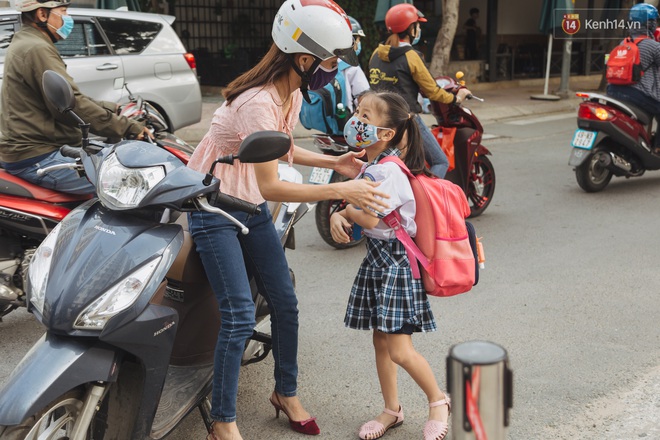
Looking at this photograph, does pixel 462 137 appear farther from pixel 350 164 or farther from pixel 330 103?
pixel 350 164

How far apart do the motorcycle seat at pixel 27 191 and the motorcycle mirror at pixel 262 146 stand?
212 cm

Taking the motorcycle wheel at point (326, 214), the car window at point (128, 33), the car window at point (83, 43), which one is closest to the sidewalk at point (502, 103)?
the car window at point (128, 33)

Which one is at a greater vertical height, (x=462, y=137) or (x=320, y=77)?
(x=320, y=77)

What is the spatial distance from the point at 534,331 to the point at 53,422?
2.88m

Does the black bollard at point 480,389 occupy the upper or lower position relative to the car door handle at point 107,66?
lower

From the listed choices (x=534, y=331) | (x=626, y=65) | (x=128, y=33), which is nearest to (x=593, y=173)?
(x=626, y=65)

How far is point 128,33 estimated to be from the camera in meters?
9.12

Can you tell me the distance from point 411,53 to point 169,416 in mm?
4054

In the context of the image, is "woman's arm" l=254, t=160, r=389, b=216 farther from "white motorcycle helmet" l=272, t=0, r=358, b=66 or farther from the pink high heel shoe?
the pink high heel shoe

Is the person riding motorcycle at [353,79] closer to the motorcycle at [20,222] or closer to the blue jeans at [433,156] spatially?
the blue jeans at [433,156]

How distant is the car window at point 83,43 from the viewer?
860 centimetres

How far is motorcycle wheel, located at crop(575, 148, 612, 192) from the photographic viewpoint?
811 cm

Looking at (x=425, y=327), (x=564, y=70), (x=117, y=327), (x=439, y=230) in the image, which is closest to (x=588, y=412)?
(x=425, y=327)

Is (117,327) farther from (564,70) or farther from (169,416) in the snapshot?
(564,70)
